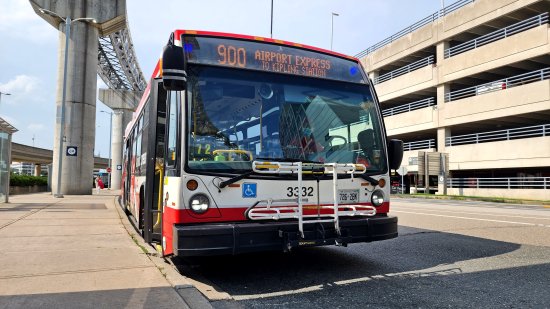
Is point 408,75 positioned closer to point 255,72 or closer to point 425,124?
point 425,124

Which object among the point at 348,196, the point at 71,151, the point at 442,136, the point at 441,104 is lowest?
the point at 348,196

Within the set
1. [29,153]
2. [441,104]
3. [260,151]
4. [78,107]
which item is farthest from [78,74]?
[29,153]

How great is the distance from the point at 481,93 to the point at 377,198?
102ft

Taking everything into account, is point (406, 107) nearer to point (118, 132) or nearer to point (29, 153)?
point (118, 132)

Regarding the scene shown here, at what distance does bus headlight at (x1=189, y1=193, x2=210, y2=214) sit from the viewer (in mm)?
4883

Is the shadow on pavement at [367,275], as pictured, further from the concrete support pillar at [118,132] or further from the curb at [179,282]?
the concrete support pillar at [118,132]

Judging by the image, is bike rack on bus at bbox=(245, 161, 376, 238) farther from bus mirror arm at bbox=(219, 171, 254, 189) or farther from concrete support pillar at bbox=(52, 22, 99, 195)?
concrete support pillar at bbox=(52, 22, 99, 195)

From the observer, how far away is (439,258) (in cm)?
670

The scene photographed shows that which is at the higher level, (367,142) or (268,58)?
(268,58)

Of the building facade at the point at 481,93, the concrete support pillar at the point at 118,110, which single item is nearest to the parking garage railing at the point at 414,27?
the building facade at the point at 481,93

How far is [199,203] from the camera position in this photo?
4.91m

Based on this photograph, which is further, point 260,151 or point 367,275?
point 367,275

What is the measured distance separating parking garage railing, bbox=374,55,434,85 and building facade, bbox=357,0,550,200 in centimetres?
17

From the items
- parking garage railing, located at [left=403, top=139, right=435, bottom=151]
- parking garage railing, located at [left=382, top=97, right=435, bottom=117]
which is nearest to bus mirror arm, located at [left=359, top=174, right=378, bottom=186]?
parking garage railing, located at [left=403, top=139, right=435, bottom=151]
